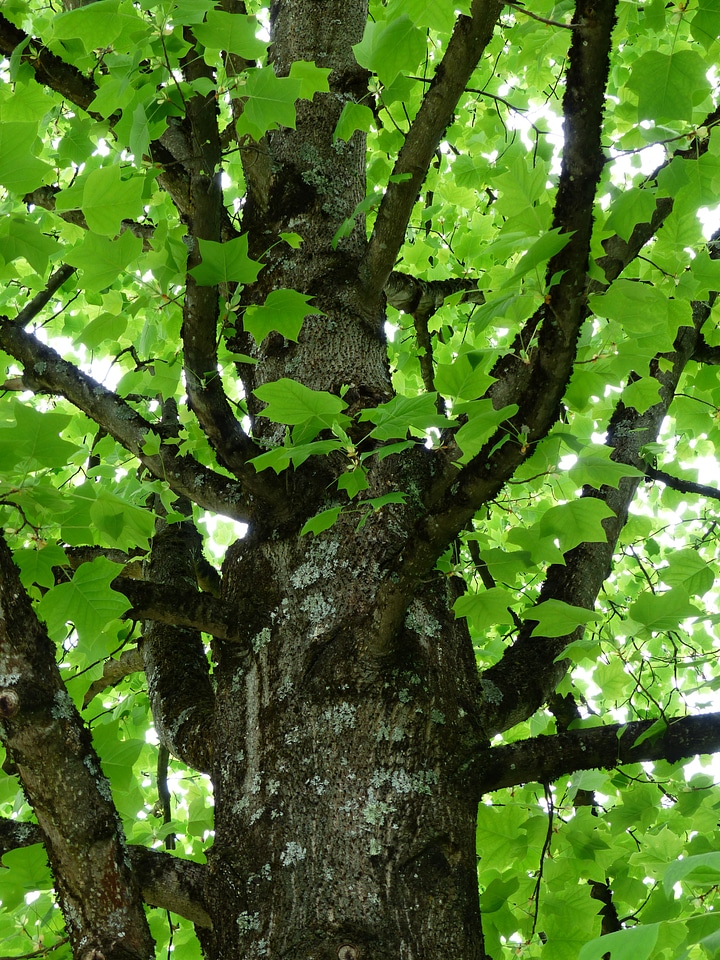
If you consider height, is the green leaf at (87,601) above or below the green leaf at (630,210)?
below

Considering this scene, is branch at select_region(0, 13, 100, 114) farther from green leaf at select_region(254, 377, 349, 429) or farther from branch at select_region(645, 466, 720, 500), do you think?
branch at select_region(645, 466, 720, 500)

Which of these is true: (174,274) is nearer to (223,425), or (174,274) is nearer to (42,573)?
(223,425)

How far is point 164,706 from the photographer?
2107mm

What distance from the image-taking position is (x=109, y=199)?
1.50 meters

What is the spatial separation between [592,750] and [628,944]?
86 centimetres

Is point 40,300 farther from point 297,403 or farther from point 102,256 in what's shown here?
point 297,403

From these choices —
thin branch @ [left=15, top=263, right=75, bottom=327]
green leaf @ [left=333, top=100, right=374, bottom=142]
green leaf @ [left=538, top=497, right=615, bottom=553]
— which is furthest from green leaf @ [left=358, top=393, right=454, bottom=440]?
thin branch @ [left=15, top=263, right=75, bottom=327]

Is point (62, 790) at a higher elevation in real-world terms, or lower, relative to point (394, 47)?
lower

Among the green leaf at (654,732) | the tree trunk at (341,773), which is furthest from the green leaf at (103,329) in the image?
the green leaf at (654,732)

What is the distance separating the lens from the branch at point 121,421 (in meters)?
2.01

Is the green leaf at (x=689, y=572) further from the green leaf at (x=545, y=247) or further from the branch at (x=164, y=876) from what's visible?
the branch at (x=164, y=876)

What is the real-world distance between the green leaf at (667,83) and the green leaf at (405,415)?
74 centimetres

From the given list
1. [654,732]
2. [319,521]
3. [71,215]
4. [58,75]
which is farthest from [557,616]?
[71,215]

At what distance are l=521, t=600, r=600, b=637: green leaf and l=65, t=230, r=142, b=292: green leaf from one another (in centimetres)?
107
